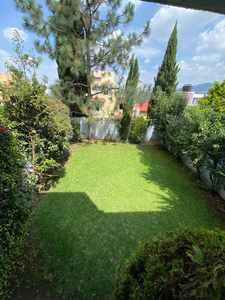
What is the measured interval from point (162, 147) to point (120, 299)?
346 inches

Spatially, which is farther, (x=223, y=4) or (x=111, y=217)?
(x=111, y=217)

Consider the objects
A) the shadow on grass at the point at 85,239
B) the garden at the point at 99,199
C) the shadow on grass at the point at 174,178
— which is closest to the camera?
the garden at the point at 99,199

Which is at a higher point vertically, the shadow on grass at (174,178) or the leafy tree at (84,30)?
the leafy tree at (84,30)

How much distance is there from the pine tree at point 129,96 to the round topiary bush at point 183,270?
7058 millimetres

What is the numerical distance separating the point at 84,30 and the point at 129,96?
4.52 meters

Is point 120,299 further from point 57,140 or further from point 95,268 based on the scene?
point 57,140

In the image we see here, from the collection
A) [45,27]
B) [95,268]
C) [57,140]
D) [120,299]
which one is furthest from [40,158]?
[45,27]

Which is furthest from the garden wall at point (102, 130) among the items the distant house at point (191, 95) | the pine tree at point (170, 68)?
the distant house at point (191, 95)

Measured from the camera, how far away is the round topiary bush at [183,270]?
76cm

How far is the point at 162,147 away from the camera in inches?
361

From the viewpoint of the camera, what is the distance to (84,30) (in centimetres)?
724

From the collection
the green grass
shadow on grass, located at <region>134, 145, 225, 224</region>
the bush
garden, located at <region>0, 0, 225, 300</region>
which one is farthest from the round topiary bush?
the bush

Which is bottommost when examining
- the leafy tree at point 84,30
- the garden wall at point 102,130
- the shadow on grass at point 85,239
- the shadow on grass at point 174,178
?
the shadow on grass at point 85,239

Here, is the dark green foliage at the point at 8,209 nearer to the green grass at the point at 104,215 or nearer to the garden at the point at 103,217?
the garden at the point at 103,217
